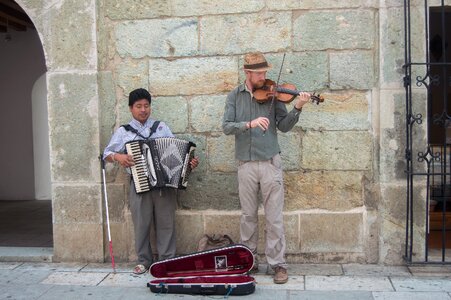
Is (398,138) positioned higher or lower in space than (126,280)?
higher

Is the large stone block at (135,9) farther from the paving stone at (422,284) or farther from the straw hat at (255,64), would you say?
the paving stone at (422,284)

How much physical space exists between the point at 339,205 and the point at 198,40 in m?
2.02

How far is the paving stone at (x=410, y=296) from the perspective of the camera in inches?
168

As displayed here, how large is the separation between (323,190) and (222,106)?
1.22 m

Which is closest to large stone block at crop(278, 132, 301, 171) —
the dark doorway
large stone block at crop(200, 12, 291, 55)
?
large stone block at crop(200, 12, 291, 55)

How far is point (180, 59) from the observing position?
5285 millimetres

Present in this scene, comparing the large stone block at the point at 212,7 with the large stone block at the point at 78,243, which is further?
the large stone block at the point at 78,243

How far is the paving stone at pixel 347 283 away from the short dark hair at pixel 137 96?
213cm

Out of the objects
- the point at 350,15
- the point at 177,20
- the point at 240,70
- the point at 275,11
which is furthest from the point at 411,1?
the point at 177,20

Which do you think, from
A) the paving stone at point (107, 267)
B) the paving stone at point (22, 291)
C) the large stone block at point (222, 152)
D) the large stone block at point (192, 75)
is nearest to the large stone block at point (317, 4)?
the large stone block at point (192, 75)

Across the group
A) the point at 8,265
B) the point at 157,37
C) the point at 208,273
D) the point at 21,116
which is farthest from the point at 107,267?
the point at 21,116

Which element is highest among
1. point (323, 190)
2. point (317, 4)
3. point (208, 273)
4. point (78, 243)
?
point (317, 4)

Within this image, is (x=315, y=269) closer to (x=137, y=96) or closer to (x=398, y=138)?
(x=398, y=138)

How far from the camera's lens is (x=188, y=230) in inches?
211
